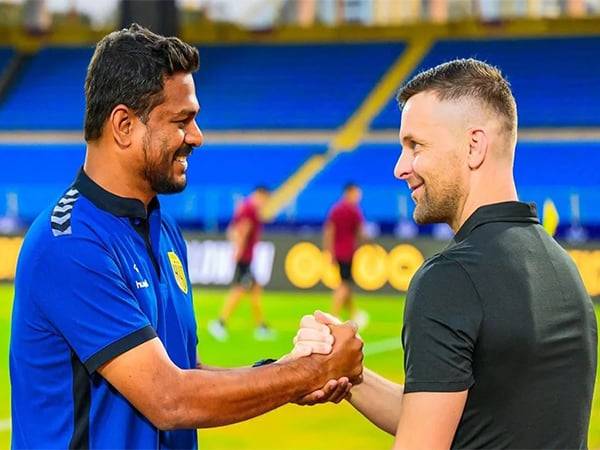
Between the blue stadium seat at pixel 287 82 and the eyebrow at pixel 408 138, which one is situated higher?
the blue stadium seat at pixel 287 82

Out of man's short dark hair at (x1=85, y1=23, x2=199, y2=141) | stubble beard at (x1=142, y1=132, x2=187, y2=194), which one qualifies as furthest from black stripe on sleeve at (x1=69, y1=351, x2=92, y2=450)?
man's short dark hair at (x1=85, y1=23, x2=199, y2=141)

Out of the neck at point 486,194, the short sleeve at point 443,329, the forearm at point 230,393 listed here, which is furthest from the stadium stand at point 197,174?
the short sleeve at point 443,329

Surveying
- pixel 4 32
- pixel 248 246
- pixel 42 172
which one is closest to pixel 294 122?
pixel 42 172

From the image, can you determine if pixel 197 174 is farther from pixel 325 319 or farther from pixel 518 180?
pixel 325 319

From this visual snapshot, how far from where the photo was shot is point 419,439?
3145 mm

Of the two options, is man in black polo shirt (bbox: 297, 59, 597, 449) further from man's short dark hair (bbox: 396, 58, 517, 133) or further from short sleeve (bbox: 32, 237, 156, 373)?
short sleeve (bbox: 32, 237, 156, 373)

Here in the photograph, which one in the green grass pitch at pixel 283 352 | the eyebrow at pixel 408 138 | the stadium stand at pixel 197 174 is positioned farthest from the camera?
the stadium stand at pixel 197 174

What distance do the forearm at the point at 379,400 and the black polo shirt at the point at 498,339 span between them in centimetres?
80

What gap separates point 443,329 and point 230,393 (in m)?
0.90

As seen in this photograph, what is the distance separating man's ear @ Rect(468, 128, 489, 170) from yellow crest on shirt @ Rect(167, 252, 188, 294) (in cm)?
117

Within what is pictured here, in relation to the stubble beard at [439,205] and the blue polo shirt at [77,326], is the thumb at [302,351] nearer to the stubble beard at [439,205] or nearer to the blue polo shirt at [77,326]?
the blue polo shirt at [77,326]

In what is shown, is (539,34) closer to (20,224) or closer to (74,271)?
(20,224)

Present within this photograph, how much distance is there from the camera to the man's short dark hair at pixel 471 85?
11.2 feet

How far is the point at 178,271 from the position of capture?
4.09 m
